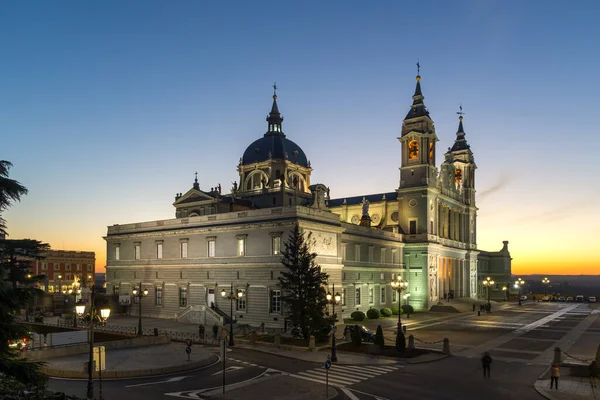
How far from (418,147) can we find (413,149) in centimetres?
121

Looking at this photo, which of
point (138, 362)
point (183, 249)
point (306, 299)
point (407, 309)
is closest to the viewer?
point (138, 362)

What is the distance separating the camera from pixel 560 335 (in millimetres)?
48281

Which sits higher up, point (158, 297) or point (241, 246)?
point (241, 246)

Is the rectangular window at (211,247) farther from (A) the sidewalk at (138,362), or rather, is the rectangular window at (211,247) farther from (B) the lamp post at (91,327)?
(B) the lamp post at (91,327)

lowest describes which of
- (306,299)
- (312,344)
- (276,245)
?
(312,344)

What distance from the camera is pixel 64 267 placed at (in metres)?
113

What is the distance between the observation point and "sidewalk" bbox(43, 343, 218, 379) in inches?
1070

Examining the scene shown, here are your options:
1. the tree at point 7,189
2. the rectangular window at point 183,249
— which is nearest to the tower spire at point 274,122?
the rectangular window at point 183,249

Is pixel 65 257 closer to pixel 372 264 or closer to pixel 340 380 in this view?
pixel 372 264

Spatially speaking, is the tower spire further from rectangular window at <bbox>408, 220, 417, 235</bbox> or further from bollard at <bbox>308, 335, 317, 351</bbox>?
bollard at <bbox>308, 335, 317, 351</bbox>

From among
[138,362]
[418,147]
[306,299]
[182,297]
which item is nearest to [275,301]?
[306,299]

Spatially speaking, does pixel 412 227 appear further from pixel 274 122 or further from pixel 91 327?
pixel 91 327

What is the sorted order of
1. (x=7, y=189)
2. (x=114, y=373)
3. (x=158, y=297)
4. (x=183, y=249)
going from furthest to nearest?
(x=158, y=297), (x=183, y=249), (x=114, y=373), (x=7, y=189)

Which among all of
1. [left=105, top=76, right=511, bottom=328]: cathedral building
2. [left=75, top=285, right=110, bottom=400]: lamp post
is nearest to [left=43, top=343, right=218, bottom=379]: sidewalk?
[left=75, top=285, right=110, bottom=400]: lamp post
